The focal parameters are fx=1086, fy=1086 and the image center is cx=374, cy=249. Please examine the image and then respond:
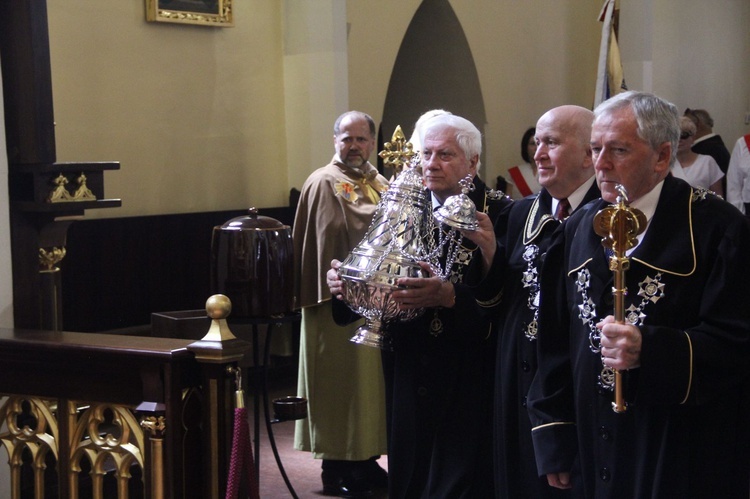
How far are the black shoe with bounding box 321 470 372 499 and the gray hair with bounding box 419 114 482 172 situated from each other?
6.94 ft

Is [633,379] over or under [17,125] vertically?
under

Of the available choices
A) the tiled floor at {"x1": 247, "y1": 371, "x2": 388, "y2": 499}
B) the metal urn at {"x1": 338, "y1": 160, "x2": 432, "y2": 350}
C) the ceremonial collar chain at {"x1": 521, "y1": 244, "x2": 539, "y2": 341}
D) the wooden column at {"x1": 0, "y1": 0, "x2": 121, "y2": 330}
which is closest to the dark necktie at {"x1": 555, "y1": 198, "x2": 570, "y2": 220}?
the ceremonial collar chain at {"x1": 521, "y1": 244, "x2": 539, "y2": 341}

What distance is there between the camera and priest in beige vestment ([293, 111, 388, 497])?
5355 mm

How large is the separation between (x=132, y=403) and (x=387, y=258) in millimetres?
933

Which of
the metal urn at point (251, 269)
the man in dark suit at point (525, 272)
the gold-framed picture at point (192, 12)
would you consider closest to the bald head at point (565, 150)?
the man in dark suit at point (525, 272)

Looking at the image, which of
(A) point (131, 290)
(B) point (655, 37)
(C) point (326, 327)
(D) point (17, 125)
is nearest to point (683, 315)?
(D) point (17, 125)

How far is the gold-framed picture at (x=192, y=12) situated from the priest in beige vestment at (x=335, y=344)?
6.98 feet

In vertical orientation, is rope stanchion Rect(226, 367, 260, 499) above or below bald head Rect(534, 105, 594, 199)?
below

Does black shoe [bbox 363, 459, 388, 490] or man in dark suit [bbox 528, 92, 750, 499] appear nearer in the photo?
man in dark suit [bbox 528, 92, 750, 499]

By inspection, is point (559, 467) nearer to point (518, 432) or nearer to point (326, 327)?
point (518, 432)

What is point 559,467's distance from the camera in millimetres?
3039

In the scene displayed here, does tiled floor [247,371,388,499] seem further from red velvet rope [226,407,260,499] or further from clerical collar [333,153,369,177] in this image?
red velvet rope [226,407,260,499]

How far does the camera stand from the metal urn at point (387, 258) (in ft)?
11.1

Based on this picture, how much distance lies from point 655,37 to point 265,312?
33.2 feet
